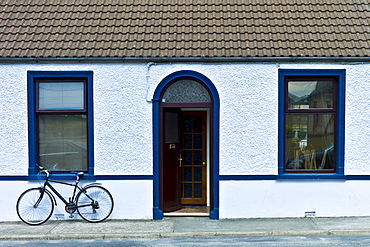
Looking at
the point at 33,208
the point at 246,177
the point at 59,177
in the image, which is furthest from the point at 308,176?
the point at 33,208

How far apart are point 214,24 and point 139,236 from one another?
14.8 ft

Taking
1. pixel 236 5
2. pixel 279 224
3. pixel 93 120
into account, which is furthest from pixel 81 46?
pixel 279 224

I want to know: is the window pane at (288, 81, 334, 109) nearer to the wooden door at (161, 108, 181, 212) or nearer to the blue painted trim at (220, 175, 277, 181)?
the blue painted trim at (220, 175, 277, 181)

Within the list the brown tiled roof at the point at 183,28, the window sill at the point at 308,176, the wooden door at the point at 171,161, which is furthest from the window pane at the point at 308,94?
the wooden door at the point at 171,161

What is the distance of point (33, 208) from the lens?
9.35 meters

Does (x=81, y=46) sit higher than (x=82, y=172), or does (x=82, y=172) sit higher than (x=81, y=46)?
(x=81, y=46)

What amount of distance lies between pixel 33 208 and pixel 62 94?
7.44ft

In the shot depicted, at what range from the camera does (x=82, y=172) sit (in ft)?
31.0

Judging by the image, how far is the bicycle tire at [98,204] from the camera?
9.34 metres

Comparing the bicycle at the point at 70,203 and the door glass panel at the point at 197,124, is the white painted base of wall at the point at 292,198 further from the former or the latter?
the bicycle at the point at 70,203

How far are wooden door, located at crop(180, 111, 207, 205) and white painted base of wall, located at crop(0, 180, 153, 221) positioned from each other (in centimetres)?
112

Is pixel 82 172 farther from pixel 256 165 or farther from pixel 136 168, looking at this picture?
pixel 256 165

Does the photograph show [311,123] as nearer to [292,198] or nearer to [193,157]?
[292,198]

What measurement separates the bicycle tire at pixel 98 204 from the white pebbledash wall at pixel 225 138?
0.64ft
